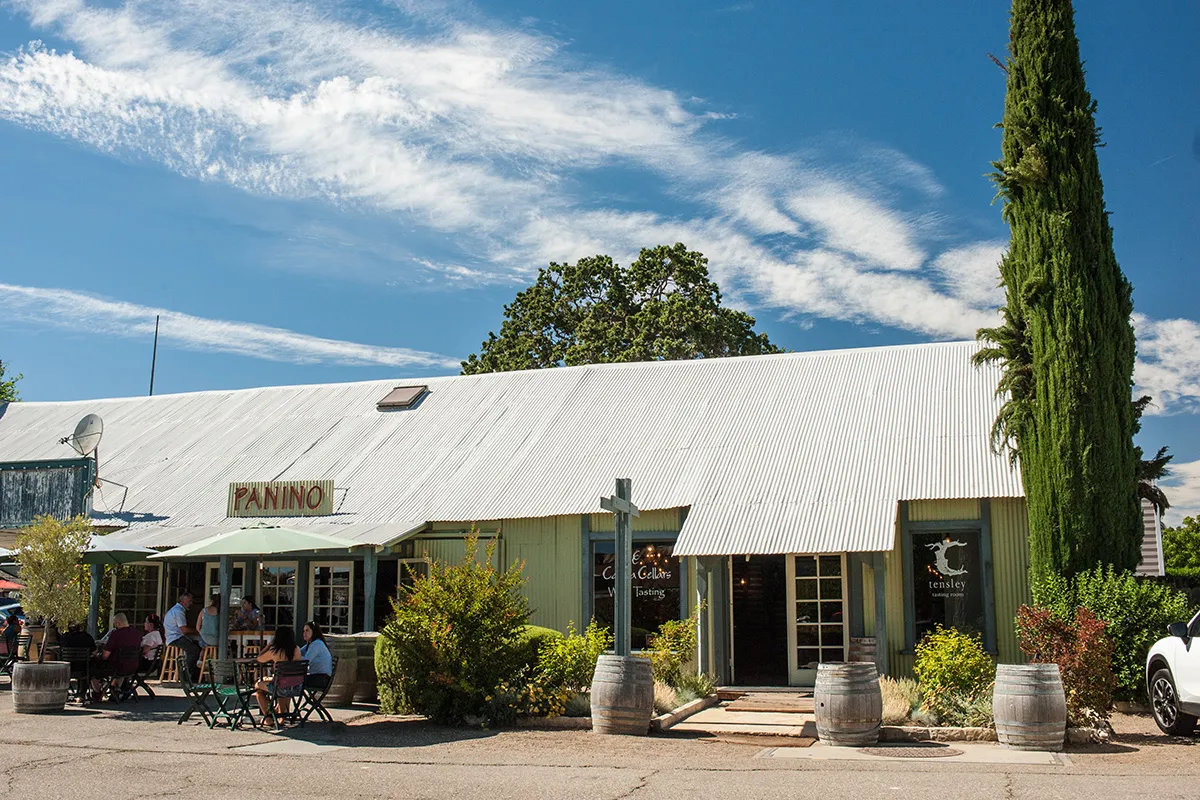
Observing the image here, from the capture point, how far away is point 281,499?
1875cm

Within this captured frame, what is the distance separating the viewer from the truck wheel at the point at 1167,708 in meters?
11.2

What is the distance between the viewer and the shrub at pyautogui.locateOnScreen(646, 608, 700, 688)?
46.9ft

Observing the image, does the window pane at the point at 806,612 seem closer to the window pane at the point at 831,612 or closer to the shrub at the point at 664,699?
the window pane at the point at 831,612

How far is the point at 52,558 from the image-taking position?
48.0ft

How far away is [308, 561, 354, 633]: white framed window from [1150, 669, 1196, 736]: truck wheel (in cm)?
1187

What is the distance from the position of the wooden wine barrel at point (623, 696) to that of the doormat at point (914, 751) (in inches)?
89.3

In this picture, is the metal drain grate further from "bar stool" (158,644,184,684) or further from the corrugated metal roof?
"bar stool" (158,644,184,684)

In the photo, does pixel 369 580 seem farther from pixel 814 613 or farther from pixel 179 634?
pixel 814 613

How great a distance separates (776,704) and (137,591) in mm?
12100

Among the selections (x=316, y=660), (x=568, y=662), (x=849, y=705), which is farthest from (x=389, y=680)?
(x=849, y=705)

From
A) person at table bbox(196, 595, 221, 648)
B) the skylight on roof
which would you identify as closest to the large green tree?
the skylight on roof

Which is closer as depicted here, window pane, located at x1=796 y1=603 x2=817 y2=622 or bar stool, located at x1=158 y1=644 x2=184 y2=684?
window pane, located at x1=796 y1=603 x2=817 y2=622

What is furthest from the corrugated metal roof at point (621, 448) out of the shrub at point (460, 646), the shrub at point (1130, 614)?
the shrub at point (460, 646)

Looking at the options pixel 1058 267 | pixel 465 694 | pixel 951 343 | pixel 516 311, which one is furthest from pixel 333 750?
pixel 516 311
